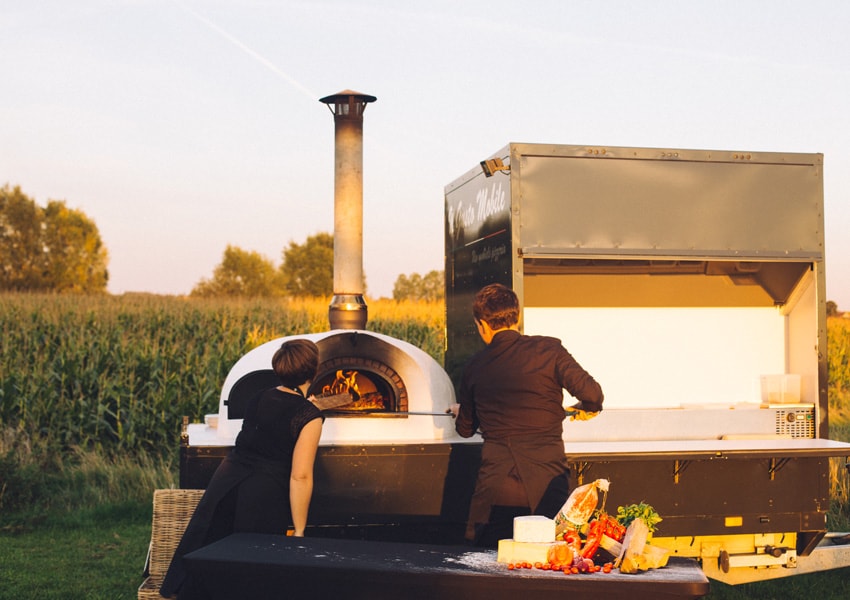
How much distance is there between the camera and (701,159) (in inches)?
278

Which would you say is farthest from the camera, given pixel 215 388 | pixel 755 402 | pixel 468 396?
pixel 215 388

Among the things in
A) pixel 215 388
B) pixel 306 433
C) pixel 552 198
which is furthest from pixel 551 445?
pixel 215 388

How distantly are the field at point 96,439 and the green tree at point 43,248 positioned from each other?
3245 cm

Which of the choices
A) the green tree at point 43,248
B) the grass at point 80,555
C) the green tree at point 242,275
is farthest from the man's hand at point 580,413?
the green tree at point 242,275

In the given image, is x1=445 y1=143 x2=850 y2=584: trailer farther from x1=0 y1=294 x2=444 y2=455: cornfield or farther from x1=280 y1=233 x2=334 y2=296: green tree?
x1=280 y1=233 x2=334 y2=296: green tree

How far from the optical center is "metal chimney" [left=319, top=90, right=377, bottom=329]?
786 cm

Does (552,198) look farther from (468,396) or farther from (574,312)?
(468,396)

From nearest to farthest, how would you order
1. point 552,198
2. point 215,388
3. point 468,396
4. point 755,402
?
1. point 468,396
2. point 552,198
3. point 755,402
4. point 215,388

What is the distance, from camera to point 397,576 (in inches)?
139

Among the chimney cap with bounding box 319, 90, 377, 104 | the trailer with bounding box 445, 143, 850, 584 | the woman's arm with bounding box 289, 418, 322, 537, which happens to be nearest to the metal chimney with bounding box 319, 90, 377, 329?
the chimney cap with bounding box 319, 90, 377, 104

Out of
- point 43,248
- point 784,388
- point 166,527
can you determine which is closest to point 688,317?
point 784,388

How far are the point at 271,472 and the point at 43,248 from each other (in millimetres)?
47841

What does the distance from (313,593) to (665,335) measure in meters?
5.10

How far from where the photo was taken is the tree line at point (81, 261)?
4794 centimetres
